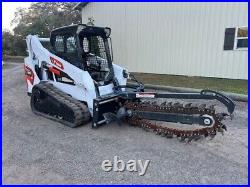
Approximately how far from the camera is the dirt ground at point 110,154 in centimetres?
325

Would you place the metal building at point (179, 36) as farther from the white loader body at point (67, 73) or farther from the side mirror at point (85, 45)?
the side mirror at point (85, 45)

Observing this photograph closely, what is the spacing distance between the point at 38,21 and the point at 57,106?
2235 centimetres

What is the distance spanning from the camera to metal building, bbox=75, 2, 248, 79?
9883mm

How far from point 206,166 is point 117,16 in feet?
33.9

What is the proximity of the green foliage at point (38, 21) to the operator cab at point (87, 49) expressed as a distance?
19.6 m

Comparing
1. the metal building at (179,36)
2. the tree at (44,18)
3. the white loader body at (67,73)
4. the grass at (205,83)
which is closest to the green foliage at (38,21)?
the tree at (44,18)

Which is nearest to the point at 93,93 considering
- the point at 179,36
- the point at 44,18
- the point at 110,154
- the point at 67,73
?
the point at 67,73

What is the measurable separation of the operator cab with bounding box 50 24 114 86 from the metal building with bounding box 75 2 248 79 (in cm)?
602

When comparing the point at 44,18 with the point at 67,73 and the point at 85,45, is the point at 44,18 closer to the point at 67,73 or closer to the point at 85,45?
the point at 85,45

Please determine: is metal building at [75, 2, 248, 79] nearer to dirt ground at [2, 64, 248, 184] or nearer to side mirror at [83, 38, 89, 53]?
dirt ground at [2, 64, 248, 184]

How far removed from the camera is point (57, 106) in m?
5.19

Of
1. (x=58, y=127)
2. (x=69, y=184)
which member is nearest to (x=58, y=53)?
(x=58, y=127)

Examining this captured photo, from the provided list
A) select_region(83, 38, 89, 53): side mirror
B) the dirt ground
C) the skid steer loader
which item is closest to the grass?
the dirt ground

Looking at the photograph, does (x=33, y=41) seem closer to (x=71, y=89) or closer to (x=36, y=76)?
(x=36, y=76)
